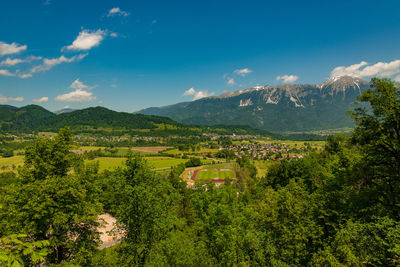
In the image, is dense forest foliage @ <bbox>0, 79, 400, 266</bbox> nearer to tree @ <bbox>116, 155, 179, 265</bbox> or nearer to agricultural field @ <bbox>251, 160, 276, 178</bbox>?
tree @ <bbox>116, 155, 179, 265</bbox>

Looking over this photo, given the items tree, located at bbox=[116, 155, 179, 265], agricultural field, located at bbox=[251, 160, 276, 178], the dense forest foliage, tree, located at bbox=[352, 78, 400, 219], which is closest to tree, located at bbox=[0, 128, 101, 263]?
the dense forest foliage

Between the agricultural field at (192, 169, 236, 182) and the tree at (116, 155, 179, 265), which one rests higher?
the tree at (116, 155, 179, 265)

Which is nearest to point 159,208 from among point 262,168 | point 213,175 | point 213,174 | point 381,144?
point 381,144

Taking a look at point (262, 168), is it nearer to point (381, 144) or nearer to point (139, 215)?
point (381, 144)

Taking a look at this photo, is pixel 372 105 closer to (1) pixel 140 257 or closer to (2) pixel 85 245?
(1) pixel 140 257

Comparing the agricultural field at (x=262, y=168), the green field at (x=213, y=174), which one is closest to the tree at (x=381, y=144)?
the agricultural field at (x=262, y=168)

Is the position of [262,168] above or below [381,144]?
below

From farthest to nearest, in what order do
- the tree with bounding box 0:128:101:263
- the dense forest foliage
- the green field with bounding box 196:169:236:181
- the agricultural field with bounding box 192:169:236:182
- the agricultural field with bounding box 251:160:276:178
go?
the green field with bounding box 196:169:236:181 → the agricultural field with bounding box 192:169:236:182 → the agricultural field with bounding box 251:160:276:178 → the dense forest foliage → the tree with bounding box 0:128:101:263

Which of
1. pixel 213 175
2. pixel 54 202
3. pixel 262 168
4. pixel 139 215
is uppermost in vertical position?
pixel 54 202

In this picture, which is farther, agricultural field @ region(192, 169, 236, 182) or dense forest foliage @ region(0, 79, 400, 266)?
agricultural field @ region(192, 169, 236, 182)
